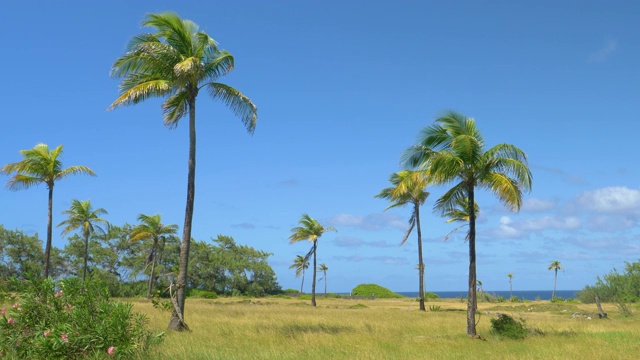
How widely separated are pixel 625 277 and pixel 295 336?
156ft

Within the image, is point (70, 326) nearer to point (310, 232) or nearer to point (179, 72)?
point (179, 72)

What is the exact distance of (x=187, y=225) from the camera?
19.5 m

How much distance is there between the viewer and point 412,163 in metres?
22.0

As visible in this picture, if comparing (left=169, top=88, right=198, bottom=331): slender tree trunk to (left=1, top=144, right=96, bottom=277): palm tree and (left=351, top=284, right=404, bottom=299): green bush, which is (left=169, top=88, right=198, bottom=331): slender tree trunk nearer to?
(left=1, top=144, right=96, bottom=277): palm tree

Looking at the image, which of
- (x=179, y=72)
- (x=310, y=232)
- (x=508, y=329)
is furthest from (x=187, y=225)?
(x=310, y=232)

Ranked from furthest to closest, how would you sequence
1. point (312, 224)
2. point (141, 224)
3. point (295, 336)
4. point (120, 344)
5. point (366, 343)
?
point (141, 224)
point (312, 224)
point (295, 336)
point (366, 343)
point (120, 344)

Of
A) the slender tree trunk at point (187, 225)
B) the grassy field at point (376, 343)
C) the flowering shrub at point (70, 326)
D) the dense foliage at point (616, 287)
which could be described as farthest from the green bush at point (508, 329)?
the dense foliage at point (616, 287)

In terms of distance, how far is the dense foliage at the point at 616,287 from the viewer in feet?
173

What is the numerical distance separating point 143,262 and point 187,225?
54.2 meters

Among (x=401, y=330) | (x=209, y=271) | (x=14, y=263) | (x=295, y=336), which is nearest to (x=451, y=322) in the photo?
(x=401, y=330)

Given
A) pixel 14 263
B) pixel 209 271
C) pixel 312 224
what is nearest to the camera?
pixel 312 224

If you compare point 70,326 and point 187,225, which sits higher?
point 187,225

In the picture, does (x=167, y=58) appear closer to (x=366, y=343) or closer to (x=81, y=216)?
(x=366, y=343)

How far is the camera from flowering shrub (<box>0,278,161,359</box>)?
1132 centimetres
